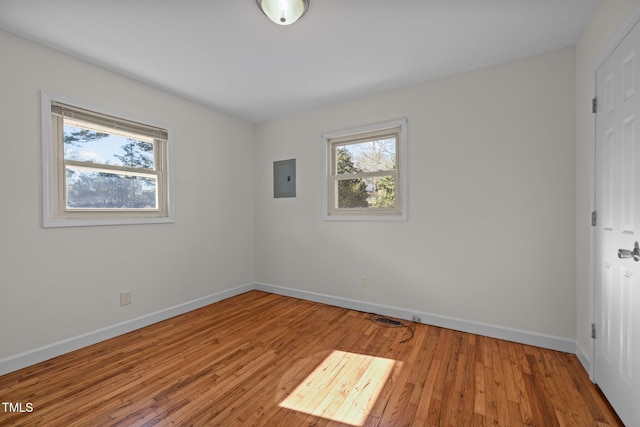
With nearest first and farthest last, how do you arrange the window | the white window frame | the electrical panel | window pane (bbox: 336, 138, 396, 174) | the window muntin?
the white window frame
the window muntin
the window
window pane (bbox: 336, 138, 396, 174)
the electrical panel

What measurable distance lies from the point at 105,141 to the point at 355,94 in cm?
273

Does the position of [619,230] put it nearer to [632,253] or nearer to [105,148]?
[632,253]

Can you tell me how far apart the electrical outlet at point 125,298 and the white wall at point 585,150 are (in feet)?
13.2

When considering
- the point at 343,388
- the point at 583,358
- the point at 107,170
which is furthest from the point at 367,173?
the point at 107,170

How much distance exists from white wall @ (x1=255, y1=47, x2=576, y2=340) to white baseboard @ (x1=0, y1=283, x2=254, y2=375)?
1.72 meters

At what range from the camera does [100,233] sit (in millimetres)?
2580

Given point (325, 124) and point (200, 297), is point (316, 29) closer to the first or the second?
point (325, 124)

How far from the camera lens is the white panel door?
1417mm

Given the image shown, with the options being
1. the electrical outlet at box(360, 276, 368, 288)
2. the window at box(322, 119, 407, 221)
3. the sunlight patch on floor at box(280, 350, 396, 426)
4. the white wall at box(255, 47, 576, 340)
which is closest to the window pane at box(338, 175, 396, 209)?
the window at box(322, 119, 407, 221)

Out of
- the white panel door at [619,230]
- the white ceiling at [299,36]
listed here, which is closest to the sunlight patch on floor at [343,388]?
the white panel door at [619,230]

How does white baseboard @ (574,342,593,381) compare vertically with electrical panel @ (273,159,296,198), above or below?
below

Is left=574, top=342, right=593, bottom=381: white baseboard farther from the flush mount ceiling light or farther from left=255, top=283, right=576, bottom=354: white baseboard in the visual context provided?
the flush mount ceiling light

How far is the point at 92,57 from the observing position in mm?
2395

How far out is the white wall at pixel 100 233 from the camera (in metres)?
2.08
